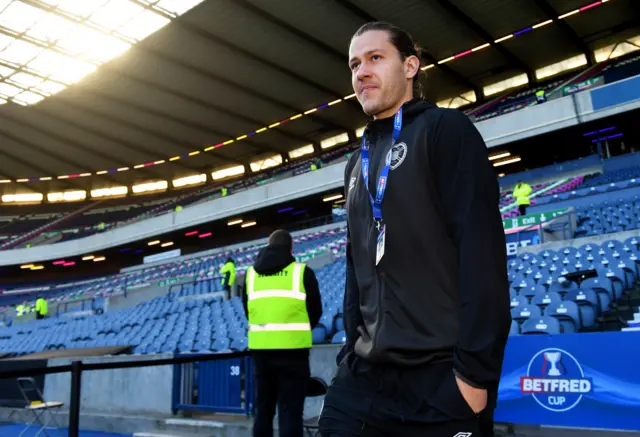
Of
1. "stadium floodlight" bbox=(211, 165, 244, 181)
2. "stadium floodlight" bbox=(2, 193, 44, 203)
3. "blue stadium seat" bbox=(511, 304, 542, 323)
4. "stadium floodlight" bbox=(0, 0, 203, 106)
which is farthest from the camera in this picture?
"stadium floodlight" bbox=(2, 193, 44, 203)

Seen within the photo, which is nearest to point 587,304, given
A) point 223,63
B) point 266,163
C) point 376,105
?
point 376,105

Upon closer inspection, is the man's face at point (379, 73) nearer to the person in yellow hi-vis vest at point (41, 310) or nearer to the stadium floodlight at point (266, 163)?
the person in yellow hi-vis vest at point (41, 310)

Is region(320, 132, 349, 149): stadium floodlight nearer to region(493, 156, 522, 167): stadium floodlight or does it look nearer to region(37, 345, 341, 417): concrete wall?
region(493, 156, 522, 167): stadium floodlight

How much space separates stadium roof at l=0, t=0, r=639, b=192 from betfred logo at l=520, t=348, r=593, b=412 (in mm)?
22125

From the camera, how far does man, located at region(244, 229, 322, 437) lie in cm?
370

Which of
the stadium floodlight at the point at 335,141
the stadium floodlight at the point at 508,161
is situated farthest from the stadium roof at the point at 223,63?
the stadium floodlight at the point at 508,161

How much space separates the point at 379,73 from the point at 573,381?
370 centimetres

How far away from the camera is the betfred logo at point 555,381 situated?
14.0 ft

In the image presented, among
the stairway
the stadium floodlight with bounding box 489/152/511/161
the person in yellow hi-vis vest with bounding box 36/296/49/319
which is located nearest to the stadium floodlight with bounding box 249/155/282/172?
the stairway

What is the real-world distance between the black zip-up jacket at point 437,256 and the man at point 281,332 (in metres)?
2.29

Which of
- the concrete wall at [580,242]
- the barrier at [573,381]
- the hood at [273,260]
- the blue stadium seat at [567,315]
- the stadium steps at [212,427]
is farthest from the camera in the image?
the concrete wall at [580,242]

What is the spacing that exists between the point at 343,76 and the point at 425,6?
7.03 m

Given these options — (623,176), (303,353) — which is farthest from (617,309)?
(623,176)

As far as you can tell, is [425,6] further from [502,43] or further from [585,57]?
[585,57]
